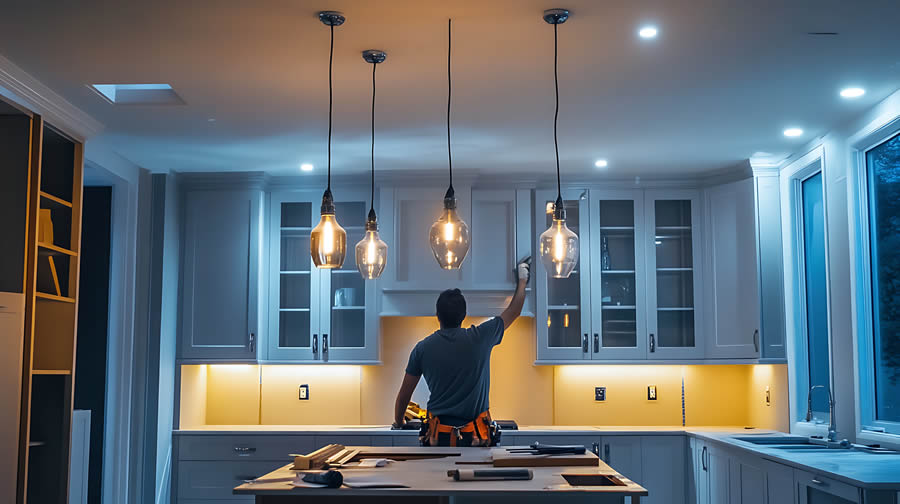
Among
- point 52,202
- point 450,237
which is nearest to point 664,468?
point 450,237

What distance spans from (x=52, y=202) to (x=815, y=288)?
4.26 meters

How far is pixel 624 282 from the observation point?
5855mm

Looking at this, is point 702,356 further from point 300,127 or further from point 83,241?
point 83,241

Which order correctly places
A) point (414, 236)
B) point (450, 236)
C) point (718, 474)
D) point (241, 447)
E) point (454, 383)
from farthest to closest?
point (414, 236) < point (241, 447) < point (718, 474) < point (454, 383) < point (450, 236)

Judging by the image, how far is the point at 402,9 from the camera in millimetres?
3102

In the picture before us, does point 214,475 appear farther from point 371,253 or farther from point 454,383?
point 371,253

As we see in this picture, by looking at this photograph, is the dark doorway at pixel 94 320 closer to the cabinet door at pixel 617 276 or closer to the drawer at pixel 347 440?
the drawer at pixel 347 440

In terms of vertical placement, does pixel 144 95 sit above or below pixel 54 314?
above

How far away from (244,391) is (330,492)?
12.0ft

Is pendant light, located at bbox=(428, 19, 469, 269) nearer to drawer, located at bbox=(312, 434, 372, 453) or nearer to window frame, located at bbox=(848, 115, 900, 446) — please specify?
window frame, located at bbox=(848, 115, 900, 446)

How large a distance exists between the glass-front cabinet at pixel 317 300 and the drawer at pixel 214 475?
28.0 inches

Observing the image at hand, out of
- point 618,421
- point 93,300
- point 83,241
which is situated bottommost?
point 618,421

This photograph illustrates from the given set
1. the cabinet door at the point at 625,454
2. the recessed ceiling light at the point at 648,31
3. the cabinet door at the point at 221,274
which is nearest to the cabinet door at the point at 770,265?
the cabinet door at the point at 625,454

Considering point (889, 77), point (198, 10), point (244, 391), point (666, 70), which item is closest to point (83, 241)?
point (244, 391)
